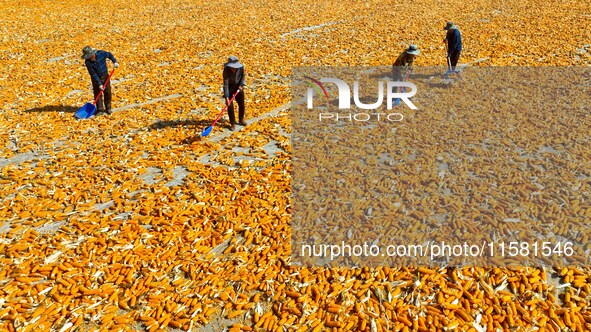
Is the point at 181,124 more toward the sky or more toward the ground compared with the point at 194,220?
more toward the sky

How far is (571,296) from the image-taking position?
14.9ft

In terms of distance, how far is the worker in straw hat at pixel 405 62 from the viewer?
10.5 metres

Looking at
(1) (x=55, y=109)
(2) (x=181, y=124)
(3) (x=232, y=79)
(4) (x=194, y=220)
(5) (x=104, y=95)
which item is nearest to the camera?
(4) (x=194, y=220)

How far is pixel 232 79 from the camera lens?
377 inches

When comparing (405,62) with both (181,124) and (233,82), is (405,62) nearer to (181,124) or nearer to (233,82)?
(233,82)

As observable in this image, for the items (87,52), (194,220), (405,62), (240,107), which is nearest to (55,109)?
(87,52)

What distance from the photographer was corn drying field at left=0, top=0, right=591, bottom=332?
455 cm

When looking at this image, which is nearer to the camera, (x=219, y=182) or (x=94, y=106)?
(x=219, y=182)

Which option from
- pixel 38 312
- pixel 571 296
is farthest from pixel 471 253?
pixel 38 312

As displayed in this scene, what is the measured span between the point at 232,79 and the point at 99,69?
173 inches

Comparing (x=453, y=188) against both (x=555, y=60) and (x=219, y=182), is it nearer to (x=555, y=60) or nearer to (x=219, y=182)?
(x=219, y=182)

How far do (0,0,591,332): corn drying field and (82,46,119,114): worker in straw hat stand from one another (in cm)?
56

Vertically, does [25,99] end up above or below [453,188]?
above

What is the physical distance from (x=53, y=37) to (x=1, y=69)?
19.2 feet
